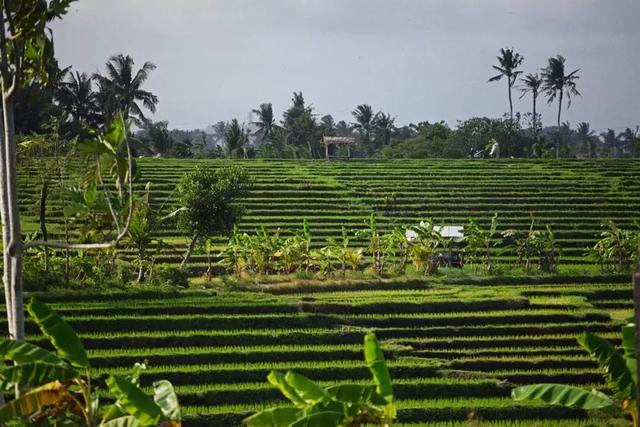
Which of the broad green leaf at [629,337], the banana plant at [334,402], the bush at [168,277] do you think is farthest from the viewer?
the bush at [168,277]

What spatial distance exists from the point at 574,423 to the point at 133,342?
744 cm

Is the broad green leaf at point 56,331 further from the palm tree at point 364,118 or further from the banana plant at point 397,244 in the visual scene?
the palm tree at point 364,118

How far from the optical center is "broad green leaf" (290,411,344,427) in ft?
27.9

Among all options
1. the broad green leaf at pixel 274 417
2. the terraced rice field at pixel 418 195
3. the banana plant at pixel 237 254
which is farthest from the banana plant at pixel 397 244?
the broad green leaf at pixel 274 417

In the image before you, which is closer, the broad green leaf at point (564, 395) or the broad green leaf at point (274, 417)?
the broad green leaf at point (274, 417)

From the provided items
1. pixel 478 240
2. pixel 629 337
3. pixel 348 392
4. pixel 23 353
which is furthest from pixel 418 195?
pixel 23 353

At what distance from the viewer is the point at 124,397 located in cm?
844

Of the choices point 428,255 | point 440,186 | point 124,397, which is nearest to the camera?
point 124,397

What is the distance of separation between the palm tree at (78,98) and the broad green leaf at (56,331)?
37.0 metres

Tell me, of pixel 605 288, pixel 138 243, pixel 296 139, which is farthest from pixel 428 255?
pixel 296 139

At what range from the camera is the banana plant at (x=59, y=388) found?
27.8ft

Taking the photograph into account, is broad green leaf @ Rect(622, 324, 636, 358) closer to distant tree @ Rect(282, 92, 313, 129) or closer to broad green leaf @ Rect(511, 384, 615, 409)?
broad green leaf @ Rect(511, 384, 615, 409)

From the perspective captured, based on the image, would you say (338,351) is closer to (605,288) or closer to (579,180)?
(605,288)

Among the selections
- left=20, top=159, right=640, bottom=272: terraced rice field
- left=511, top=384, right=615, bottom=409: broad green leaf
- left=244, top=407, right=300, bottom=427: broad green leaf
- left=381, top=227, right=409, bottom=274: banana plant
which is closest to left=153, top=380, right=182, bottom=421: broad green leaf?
left=244, top=407, right=300, bottom=427: broad green leaf
